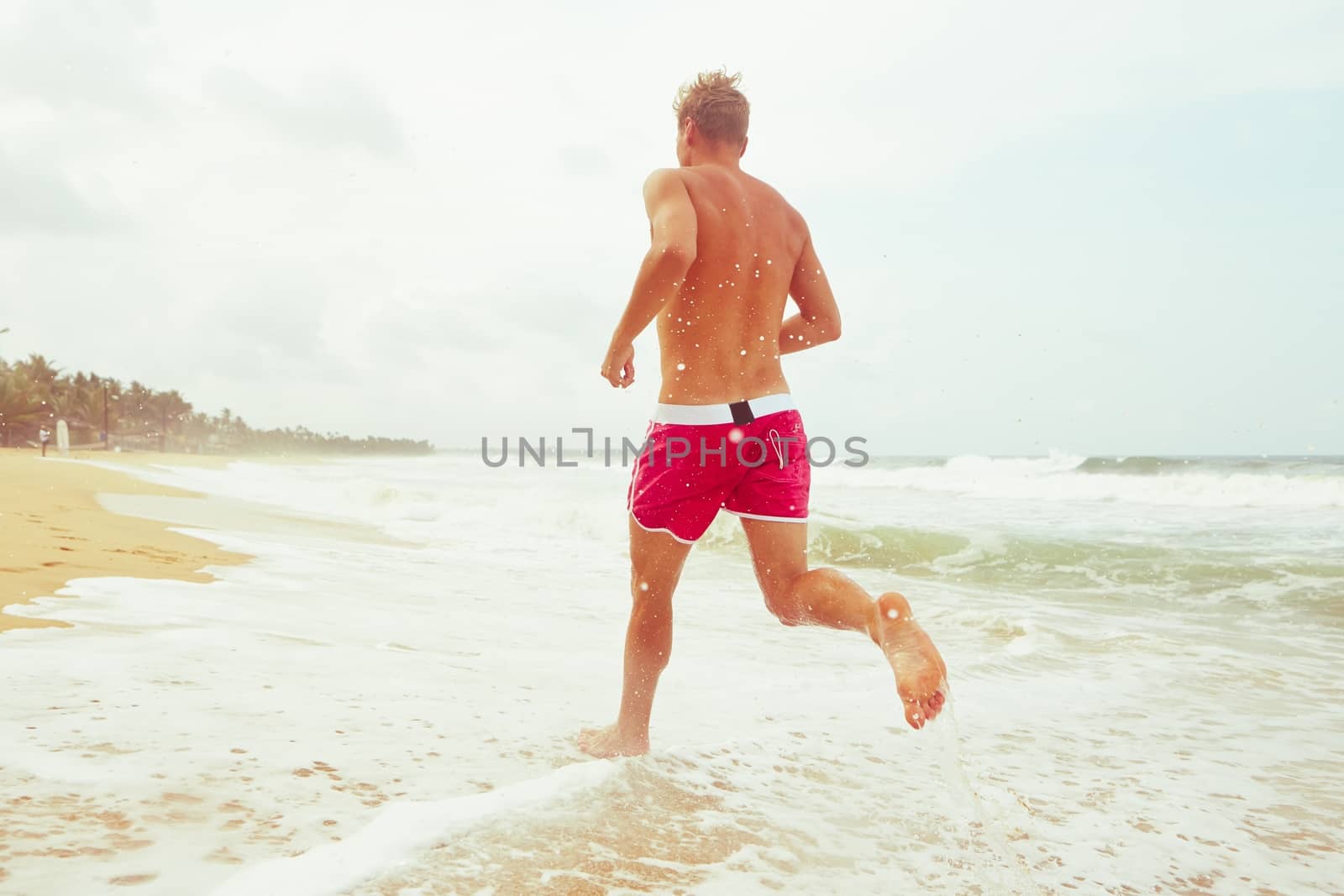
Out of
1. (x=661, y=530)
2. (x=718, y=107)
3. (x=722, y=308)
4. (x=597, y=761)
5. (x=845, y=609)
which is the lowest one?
(x=597, y=761)

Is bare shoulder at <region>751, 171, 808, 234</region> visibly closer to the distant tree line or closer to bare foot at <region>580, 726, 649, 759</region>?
bare foot at <region>580, 726, 649, 759</region>

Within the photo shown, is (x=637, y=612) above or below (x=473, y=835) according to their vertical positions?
above

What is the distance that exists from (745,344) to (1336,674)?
441 cm

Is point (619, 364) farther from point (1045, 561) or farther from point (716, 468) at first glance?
point (1045, 561)

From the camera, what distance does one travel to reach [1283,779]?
9.98 ft

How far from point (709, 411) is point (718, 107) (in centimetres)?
99

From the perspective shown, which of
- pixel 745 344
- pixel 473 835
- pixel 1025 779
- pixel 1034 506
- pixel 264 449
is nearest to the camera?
pixel 473 835

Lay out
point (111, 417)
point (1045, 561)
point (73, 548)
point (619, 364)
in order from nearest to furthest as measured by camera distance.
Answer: point (619, 364), point (73, 548), point (1045, 561), point (111, 417)

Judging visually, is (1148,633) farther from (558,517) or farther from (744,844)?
(558,517)

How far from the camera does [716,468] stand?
2.54 meters

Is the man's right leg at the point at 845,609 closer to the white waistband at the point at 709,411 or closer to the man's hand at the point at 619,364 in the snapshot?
the white waistband at the point at 709,411

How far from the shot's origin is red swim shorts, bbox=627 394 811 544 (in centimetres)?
254

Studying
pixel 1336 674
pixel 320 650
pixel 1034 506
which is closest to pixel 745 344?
pixel 320 650

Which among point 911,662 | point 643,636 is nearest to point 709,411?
point 643,636
